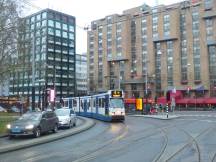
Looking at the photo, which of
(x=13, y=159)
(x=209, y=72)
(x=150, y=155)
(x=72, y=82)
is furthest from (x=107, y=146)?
(x=72, y=82)

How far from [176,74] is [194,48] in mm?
8704

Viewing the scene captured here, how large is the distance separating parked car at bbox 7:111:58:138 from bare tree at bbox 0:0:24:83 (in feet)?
18.7

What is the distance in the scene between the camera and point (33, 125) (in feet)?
79.4

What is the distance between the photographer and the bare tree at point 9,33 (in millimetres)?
28666

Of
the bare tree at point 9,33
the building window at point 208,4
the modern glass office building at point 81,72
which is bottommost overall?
the bare tree at point 9,33

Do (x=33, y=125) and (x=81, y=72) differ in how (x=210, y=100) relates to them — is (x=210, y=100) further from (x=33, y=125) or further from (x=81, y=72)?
(x=33, y=125)

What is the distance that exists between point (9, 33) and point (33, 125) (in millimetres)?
8433

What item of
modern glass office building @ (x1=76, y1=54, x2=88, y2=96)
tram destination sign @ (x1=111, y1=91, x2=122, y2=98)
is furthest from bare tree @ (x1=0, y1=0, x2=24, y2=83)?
modern glass office building @ (x1=76, y1=54, x2=88, y2=96)

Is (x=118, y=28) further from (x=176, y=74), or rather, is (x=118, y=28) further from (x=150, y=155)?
(x=150, y=155)

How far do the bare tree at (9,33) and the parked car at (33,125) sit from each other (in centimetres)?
569

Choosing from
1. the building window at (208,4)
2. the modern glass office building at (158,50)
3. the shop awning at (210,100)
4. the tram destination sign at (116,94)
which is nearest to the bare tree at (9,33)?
the tram destination sign at (116,94)

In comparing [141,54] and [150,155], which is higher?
[141,54]

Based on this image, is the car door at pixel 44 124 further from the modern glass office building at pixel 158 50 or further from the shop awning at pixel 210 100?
the shop awning at pixel 210 100

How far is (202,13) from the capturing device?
10919 cm
